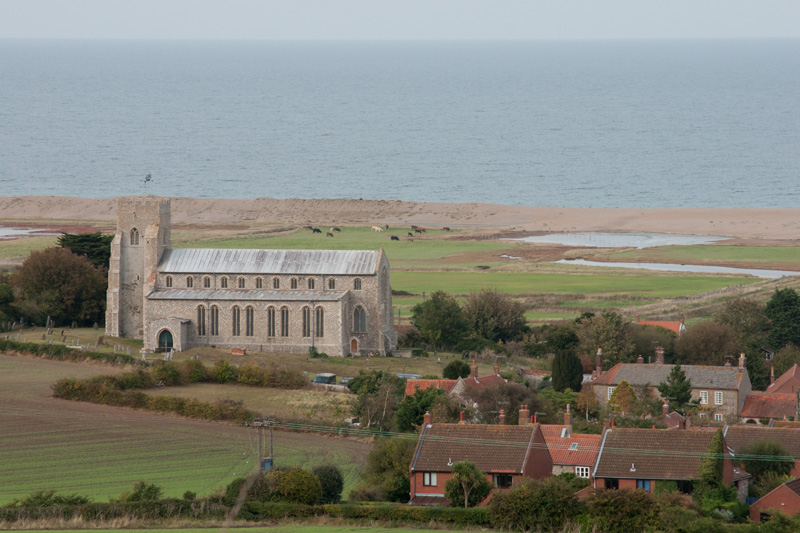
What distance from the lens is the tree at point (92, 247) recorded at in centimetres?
8275

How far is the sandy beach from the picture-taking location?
451 feet

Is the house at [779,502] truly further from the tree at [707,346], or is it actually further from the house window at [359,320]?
the house window at [359,320]

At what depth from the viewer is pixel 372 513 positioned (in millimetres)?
39156

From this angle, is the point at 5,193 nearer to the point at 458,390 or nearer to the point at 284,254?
the point at 284,254

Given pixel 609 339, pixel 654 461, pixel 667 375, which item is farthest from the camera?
pixel 609 339

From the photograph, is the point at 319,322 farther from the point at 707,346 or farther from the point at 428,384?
the point at 707,346

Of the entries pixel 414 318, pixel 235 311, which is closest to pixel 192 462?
→ pixel 235 311

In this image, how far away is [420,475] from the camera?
4281cm

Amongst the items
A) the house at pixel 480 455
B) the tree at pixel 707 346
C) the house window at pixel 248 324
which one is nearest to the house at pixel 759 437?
the house at pixel 480 455

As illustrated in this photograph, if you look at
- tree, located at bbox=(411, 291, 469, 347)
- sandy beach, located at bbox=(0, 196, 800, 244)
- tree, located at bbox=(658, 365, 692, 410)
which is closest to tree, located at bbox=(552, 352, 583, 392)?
tree, located at bbox=(658, 365, 692, 410)

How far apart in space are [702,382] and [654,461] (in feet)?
63.8

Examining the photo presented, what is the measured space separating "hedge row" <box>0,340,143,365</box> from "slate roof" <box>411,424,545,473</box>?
25.5 meters

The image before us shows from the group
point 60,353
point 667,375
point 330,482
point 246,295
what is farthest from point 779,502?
point 60,353

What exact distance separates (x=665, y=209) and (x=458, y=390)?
104 m
